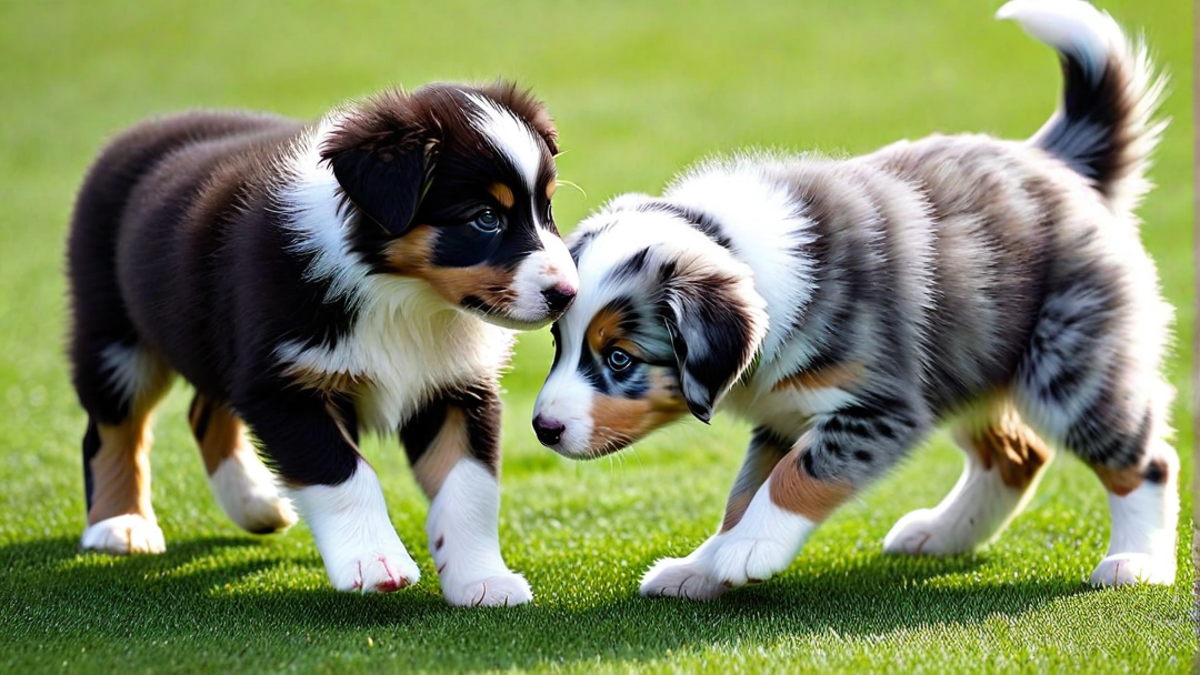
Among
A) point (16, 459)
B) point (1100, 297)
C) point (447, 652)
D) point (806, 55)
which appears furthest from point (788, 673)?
point (806, 55)

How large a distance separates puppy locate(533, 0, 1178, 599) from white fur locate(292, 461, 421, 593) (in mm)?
541

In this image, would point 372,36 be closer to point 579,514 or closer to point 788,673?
point 579,514

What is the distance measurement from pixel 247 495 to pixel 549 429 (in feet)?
6.52

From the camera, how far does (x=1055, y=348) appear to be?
4.42 meters

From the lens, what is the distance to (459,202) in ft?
12.5

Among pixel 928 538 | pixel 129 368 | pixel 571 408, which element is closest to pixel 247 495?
pixel 129 368

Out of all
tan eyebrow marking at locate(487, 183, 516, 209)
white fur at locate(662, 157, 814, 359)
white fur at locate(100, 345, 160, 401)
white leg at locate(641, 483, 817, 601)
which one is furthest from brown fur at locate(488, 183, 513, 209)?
white fur at locate(100, 345, 160, 401)

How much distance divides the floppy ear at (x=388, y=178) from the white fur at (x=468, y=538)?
0.88m

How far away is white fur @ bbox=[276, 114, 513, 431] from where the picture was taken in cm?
394

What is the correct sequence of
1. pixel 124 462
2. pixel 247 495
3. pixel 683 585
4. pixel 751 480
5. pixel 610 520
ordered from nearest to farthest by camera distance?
pixel 683 585, pixel 751 480, pixel 124 462, pixel 247 495, pixel 610 520

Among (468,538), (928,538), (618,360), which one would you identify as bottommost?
(928,538)

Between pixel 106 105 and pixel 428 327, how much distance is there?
50.0 feet

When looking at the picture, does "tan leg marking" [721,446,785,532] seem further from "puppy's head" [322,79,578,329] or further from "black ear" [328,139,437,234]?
"black ear" [328,139,437,234]

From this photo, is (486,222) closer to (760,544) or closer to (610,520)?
(760,544)
